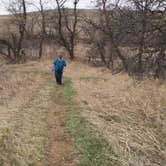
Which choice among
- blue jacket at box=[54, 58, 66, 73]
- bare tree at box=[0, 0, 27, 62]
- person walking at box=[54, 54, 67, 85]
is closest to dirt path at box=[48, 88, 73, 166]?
person walking at box=[54, 54, 67, 85]

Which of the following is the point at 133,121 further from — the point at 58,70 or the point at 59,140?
the point at 58,70

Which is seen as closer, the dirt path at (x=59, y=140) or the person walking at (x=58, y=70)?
the dirt path at (x=59, y=140)

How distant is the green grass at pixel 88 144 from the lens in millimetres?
4965

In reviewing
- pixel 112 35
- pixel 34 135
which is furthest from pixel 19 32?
pixel 34 135

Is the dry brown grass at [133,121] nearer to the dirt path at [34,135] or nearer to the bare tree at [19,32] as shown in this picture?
the dirt path at [34,135]

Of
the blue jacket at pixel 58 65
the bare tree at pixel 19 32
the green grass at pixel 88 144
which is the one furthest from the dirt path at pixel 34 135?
the bare tree at pixel 19 32

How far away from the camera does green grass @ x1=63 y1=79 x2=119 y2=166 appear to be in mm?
4965

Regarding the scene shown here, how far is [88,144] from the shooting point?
5.65 m

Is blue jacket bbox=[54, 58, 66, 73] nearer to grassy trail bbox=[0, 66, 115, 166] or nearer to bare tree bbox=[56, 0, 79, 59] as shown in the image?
grassy trail bbox=[0, 66, 115, 166]

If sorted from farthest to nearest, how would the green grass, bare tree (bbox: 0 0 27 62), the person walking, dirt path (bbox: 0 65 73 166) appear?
bare tree (bbox: 0 0 27 62) < the person walking < dirt path (bbox: 0 65 73 166) < the green grass

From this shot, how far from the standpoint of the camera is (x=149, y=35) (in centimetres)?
1441

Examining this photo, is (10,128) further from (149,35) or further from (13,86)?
(149,35)

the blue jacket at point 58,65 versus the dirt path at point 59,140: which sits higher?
the blue jacket at point 58,65

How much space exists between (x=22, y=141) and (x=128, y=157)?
218 cm
